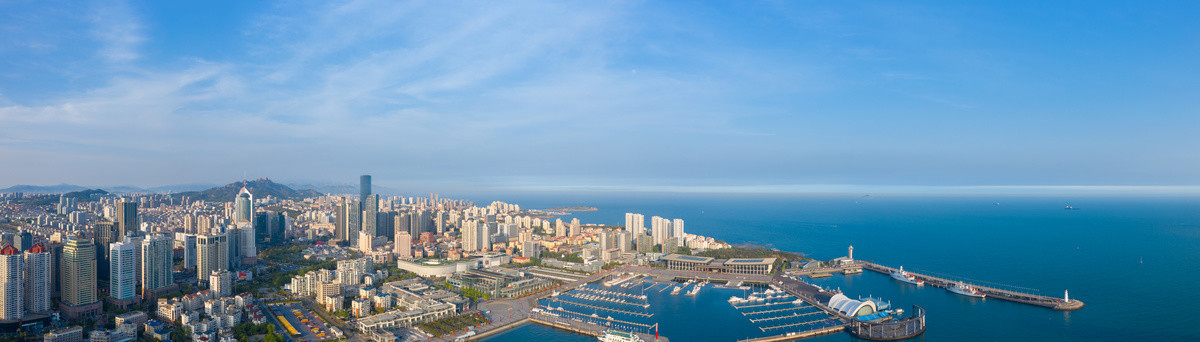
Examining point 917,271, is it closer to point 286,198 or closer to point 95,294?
point 95,294

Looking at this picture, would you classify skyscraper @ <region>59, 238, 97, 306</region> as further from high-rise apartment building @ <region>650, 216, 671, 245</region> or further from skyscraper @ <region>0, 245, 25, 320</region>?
high-rise apartment building @ <region>650, 216, 671, 245</region>

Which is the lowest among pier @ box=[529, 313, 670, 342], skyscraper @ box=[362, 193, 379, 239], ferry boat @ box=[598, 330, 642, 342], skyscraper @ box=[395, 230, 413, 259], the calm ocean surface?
the calm ocean surface

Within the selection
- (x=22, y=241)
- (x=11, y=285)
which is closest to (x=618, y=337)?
(x=11, y=285)

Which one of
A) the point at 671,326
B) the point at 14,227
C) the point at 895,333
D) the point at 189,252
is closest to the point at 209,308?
the point at 189,252

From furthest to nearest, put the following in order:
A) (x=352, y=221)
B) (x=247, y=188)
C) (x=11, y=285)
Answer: (x=247, y=188)
(x=352, y=221)
(x=11, y=285)

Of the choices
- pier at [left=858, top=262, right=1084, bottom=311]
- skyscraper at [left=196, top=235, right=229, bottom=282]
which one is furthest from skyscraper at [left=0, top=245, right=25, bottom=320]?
pier at [left=858, top=262, right=1084, bottom=311]

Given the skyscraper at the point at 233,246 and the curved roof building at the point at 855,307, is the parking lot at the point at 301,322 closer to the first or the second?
the skyscraper at the point at 233,246

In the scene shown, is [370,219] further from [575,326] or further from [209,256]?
[575,326]
